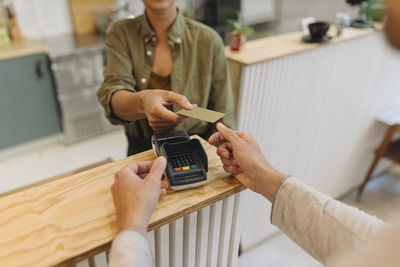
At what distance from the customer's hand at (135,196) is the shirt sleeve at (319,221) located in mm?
336

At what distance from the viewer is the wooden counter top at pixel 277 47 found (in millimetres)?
1730

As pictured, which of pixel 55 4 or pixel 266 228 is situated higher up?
pixel 55 4

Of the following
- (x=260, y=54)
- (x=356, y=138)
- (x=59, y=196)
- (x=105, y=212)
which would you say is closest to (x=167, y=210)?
(x=105, y=212)

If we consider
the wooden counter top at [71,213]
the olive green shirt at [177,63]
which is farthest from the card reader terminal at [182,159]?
the olive green shirt at [177,63]

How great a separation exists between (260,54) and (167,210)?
48.2 inches

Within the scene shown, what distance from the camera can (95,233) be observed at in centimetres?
76

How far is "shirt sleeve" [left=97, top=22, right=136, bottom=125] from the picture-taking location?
1.33 metres

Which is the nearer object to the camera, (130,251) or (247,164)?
(130,251)

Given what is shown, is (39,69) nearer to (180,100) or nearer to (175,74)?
(175,74)

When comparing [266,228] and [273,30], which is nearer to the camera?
[266,228]

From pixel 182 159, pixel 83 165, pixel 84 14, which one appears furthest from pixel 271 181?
pixel 84 14

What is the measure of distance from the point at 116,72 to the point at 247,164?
0.71 m

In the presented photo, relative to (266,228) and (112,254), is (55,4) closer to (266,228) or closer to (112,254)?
(266,228)

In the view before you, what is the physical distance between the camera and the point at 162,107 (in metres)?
1.03
